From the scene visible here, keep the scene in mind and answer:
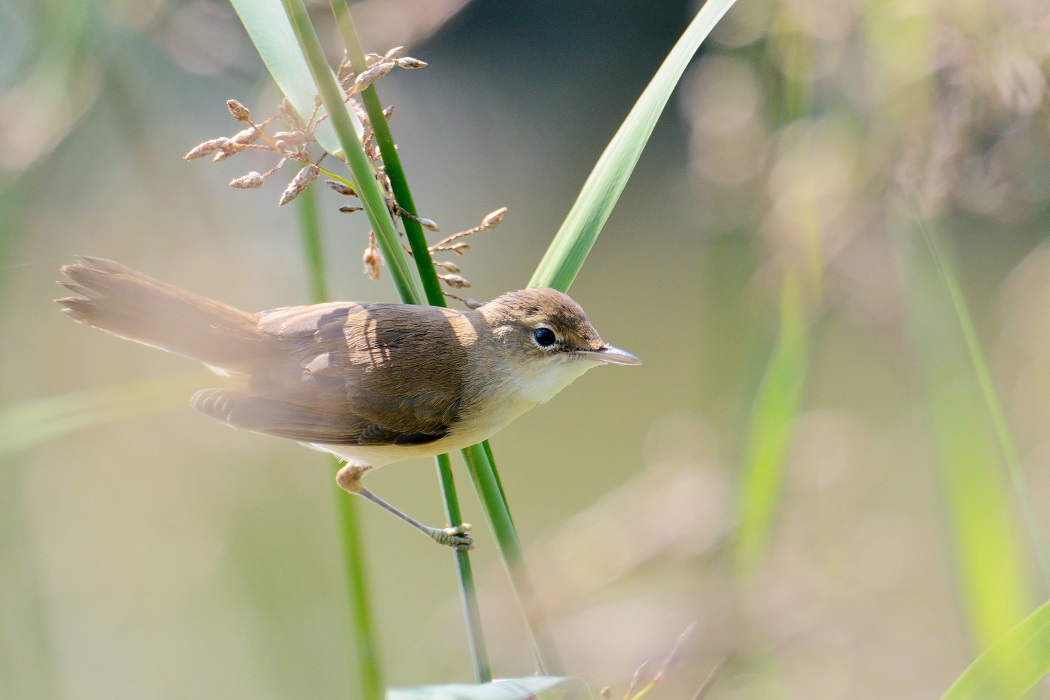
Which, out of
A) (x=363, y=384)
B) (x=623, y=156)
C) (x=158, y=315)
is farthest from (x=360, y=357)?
(x=623, y=156)

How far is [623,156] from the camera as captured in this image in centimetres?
135

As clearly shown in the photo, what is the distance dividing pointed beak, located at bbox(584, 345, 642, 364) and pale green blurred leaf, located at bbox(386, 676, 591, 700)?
2.83 feet

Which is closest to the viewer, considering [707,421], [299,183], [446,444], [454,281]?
[299,183]

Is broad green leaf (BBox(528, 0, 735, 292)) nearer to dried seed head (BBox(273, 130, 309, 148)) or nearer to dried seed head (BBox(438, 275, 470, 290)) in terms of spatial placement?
dried seed head (BBox(438, 275, 470, 290))

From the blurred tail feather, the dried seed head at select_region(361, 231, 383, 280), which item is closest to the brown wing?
the blurred tail feather

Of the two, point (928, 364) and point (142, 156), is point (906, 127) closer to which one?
point (928, 364)

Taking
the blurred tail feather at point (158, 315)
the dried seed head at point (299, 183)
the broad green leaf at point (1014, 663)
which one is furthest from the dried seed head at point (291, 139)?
the broad green leaf at point (1014, 663)

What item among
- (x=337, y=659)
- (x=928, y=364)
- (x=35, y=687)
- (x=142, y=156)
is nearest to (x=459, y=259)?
(x=337, y=659)

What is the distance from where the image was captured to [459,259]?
773cm

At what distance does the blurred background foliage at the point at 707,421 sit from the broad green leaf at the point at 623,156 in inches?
18.0

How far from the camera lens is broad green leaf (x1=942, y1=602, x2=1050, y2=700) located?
1.07 metres

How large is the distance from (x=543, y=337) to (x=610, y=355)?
0.16m

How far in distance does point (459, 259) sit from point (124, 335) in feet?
19.8

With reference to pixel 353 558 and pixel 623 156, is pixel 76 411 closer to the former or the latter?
pixel 353 558
